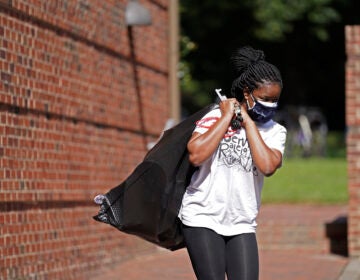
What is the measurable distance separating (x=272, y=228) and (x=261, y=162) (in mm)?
7196

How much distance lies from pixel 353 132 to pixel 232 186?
592cm

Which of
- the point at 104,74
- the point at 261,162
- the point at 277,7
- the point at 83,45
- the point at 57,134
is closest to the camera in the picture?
the point at 261,162

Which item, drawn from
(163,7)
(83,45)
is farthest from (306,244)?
(83,45)

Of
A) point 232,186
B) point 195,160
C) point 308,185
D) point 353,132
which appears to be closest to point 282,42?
point 308,185

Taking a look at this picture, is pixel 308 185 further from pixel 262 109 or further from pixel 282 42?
pixel 282 42

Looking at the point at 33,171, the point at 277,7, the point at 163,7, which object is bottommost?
the point at 33,171

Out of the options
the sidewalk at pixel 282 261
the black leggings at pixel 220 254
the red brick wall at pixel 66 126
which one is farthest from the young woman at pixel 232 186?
the sidewalk at pixel 282 261

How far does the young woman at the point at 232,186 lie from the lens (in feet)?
17.4

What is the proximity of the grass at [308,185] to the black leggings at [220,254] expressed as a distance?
36.4 ft

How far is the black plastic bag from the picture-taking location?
5469 mm

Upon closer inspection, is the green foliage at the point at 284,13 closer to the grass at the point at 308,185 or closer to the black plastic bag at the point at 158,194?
the grass at the point at 308,185

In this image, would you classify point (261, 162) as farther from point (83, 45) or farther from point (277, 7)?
point (277, 7)

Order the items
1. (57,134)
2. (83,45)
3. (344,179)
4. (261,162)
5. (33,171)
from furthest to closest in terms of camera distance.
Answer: (344,179), (83,45), (57,134), (33,171), (261,162)

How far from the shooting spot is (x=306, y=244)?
12.2 m
